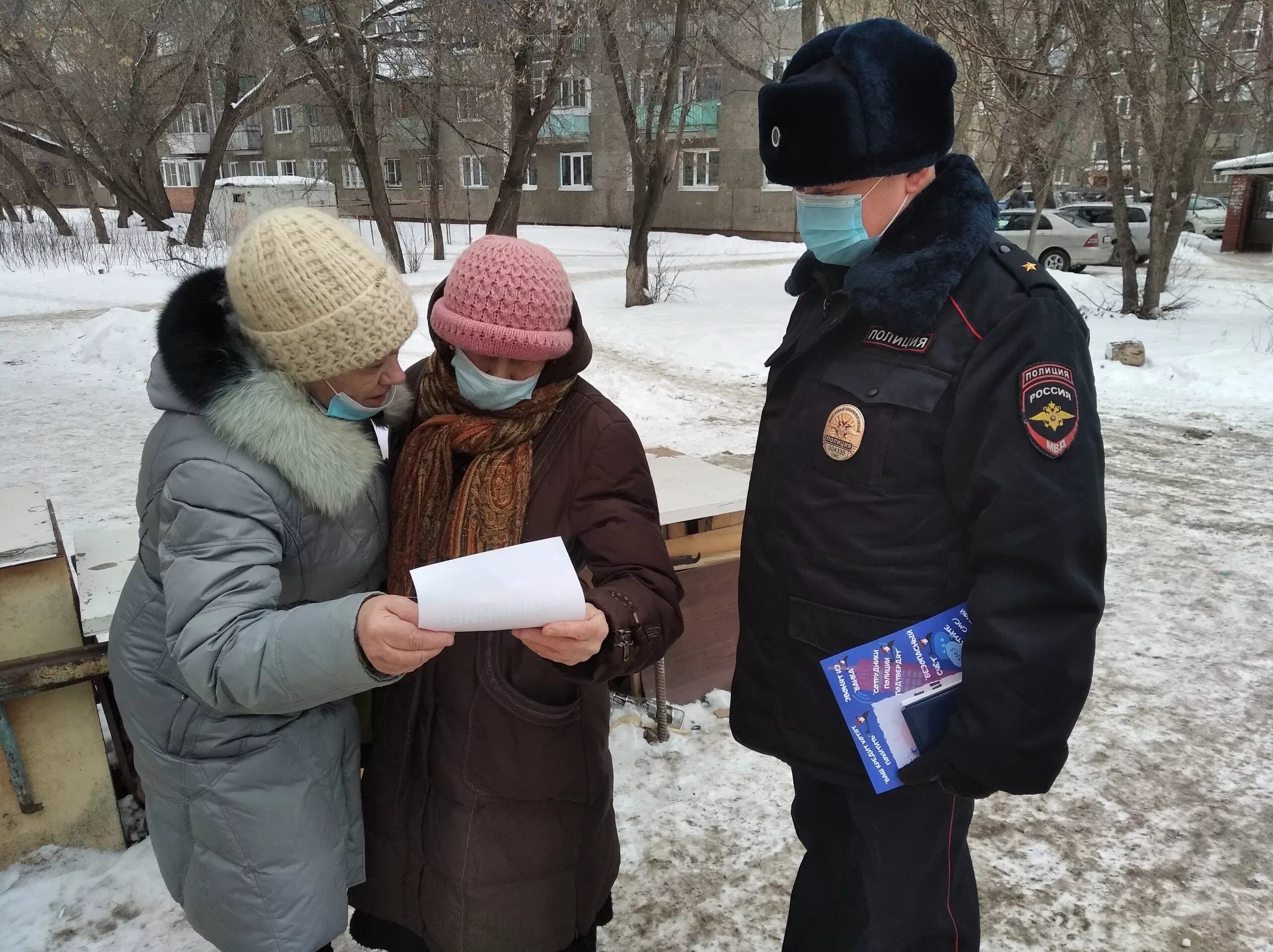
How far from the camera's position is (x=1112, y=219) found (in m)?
19.1

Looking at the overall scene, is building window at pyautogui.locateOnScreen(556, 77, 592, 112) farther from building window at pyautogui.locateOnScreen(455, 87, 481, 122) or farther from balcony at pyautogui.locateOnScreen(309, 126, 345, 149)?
balcony at pyautogui.locateOnScreen(309, 126, 345, 149)

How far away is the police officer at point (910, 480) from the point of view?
132 centimetres

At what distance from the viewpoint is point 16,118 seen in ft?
78.9

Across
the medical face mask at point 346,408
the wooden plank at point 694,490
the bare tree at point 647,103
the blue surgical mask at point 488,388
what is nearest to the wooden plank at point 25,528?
the medical face mask at point 346,408

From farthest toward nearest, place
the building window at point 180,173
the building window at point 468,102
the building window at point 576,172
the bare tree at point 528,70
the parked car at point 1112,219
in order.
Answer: the building window at point 180,173 → the building window at point 576,172 → the parked car at point 1112,219 → the building window at point 468,102 → the bare tree at point 528,70

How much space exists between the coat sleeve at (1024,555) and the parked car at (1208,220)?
30.6m

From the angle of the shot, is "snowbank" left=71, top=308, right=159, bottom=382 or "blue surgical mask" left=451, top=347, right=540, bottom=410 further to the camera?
"snowbank" left=71, top=308, right=159, bottom=382

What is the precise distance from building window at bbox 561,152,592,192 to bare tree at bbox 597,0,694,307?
18.2 metres

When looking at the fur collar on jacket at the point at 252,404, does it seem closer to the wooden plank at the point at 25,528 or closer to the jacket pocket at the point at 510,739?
the jacket pocket at the point at 510,739

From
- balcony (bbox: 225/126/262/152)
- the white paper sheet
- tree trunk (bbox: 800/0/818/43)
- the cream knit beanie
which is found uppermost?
balcony (bbox: 225/126/262/152)

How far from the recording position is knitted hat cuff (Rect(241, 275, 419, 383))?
4.71 ft

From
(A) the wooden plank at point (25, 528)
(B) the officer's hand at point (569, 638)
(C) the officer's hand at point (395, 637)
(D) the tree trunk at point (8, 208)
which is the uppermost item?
(D) the tree trunk at point (8, 208)

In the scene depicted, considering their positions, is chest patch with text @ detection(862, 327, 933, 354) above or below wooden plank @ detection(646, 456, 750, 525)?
above

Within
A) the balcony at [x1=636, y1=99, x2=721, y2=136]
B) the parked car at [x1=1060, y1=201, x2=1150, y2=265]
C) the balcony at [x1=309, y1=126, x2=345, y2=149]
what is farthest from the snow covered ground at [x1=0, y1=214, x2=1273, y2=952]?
the balcony at [x1=636, y1=99, x2=721, y2=136]
